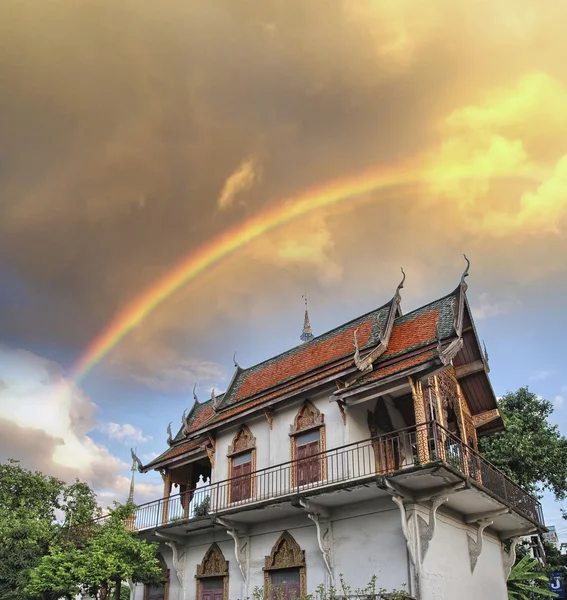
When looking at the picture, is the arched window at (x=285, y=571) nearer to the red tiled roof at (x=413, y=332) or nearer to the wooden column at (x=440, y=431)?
the wooden column at (x=440, y=431)

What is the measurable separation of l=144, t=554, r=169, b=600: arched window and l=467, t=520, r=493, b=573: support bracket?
10.0 meters

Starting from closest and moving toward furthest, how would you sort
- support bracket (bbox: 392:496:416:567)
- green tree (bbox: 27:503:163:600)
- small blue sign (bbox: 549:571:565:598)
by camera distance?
support bracket (bbox: 392:496:416:567)
green tree (bbox: 27:503:163:600)
small blue sign (bbox: 549:571:565:598)

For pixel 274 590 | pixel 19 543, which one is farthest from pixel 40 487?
pixel 274 590

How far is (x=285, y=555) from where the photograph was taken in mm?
16484

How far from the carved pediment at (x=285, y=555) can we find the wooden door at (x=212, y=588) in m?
2.39

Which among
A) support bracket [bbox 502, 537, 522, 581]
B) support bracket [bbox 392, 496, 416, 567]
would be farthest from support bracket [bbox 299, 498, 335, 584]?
support bracket [bbox 502, 537, 522, 581]

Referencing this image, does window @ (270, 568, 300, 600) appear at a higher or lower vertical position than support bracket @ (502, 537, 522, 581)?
lower

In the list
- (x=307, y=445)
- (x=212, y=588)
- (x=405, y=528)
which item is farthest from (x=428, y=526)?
(x=212, y=588)

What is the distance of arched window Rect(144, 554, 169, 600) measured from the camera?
20.2 m

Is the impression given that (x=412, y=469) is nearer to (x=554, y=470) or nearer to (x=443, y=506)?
(x=443, y=506)

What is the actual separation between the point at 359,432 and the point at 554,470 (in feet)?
50.4

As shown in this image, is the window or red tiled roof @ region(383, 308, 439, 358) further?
red tiled roof @ region(383, 308, 439, 358)

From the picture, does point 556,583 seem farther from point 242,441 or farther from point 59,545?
point 59,545

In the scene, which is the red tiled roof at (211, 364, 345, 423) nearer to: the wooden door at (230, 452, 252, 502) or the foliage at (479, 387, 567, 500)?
the wooden door at (230, 452, 252, 502)
